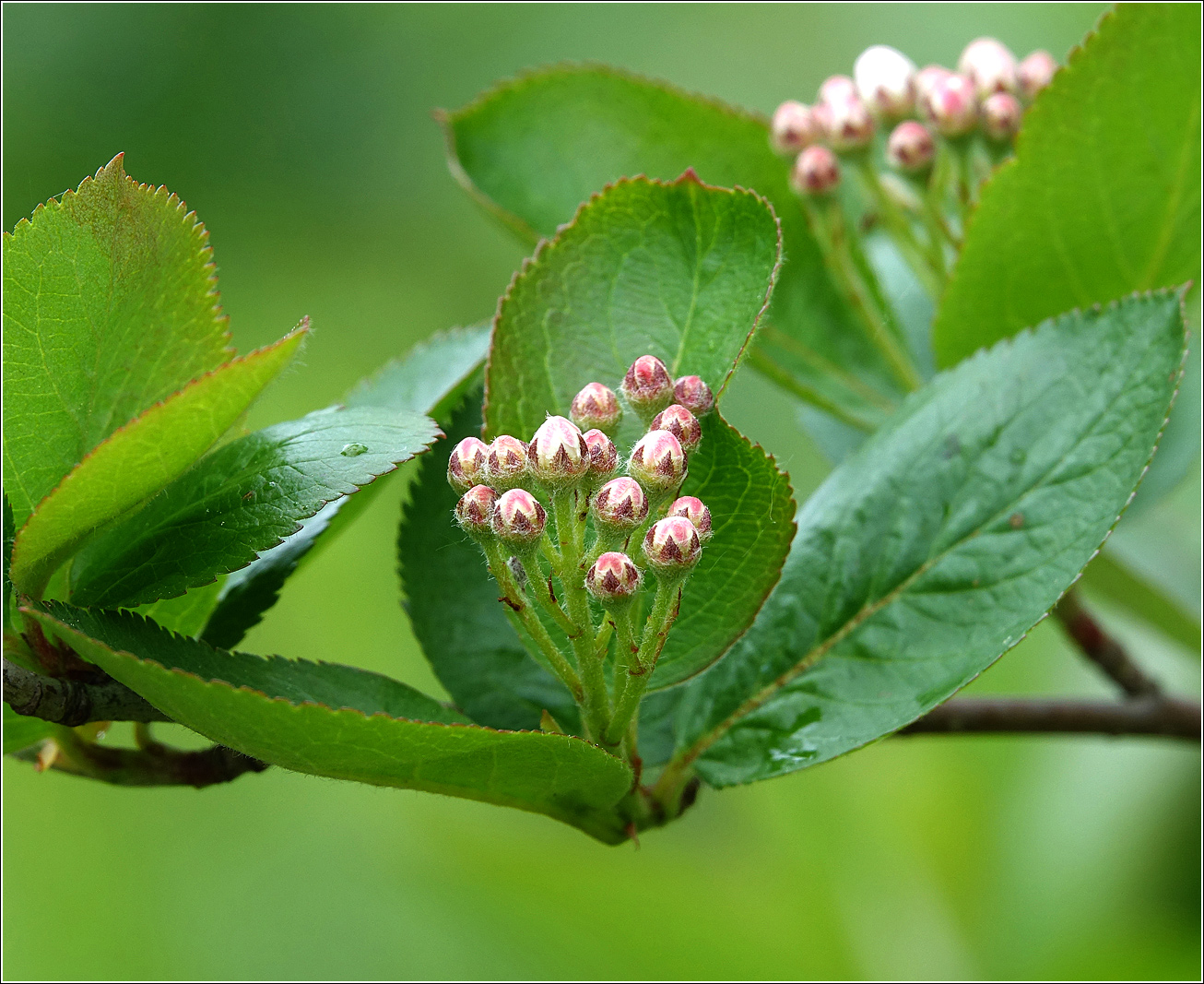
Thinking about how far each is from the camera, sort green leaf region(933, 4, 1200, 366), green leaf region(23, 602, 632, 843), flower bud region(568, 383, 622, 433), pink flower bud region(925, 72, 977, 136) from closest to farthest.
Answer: green leaf region(23, 602, 632, 843) < flower bud region(568, 383, 622, 433) < green leaf region(933, 4, 1200, 366) < pink flower bud region(925, 72, 977, 136)

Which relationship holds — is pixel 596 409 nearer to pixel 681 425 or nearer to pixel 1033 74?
pixel 681 425

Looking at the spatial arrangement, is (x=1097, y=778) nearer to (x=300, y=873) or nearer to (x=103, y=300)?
(x=300, y=873)

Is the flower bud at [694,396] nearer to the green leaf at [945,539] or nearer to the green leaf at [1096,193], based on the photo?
the green leaf at [945,539]

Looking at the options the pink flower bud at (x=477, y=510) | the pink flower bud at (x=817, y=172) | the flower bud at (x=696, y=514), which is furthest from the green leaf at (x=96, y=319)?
the pink flower bud at (x=817, y=172)

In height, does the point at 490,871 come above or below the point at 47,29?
below

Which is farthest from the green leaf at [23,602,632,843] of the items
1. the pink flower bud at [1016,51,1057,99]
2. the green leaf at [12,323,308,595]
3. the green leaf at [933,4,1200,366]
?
the pink flower bud at [1016,51,1057,99]

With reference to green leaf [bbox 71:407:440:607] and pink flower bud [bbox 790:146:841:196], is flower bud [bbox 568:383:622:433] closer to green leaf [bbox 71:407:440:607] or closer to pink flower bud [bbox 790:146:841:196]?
green leaf [bbox 71:407:440:607]

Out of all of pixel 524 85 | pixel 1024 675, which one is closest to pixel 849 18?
pixel 1024 675

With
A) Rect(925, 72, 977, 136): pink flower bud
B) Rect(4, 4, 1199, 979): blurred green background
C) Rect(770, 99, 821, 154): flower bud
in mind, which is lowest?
Rect(4, 4, 1199, 979): blurred green background
